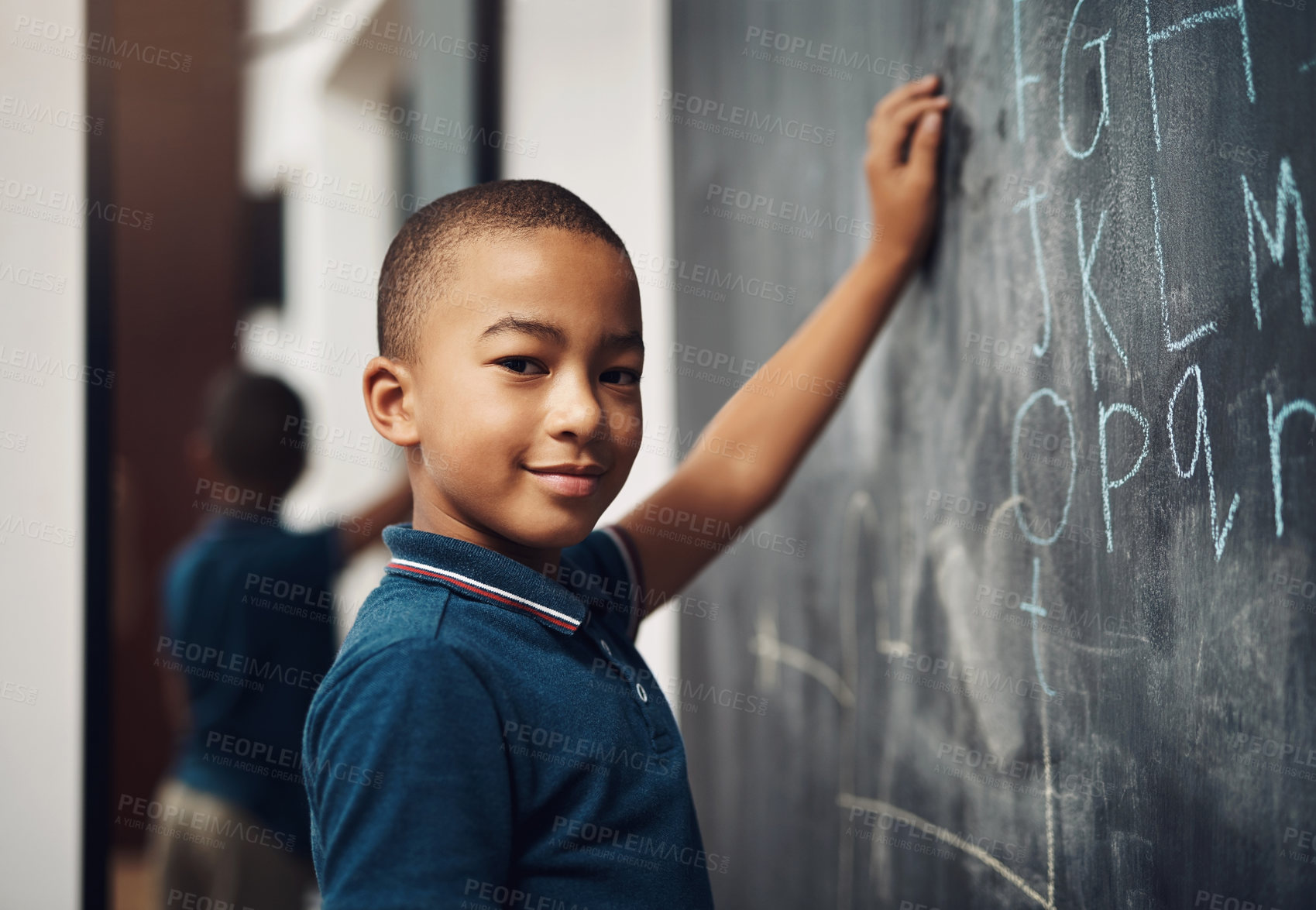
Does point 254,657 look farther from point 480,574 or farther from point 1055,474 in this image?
point 1055,474

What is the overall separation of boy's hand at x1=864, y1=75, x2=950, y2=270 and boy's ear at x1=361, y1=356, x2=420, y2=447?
0.57m

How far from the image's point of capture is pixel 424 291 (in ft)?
2.42

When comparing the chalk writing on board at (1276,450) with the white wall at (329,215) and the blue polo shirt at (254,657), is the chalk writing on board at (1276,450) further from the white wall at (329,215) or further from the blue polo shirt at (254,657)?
the white wall at (329,215)

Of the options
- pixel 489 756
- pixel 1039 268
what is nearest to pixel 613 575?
pixel 489 756

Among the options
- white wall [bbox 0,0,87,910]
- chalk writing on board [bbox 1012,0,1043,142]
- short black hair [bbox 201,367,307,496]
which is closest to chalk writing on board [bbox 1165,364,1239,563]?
chalk writing on board [bbox 1012,0,1043,142]

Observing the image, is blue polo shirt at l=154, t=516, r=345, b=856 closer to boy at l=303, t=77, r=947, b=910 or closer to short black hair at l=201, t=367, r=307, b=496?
short black hair at l=201, t=367, r=307, b=496

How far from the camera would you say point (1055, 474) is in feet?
2.74

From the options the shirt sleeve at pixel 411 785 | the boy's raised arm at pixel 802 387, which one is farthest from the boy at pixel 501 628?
the boy's raised arm at pixel 802 387

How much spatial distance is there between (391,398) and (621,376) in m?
0.18

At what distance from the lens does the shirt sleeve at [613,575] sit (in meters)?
0.89

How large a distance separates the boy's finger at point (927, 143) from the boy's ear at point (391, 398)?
23.6 inches

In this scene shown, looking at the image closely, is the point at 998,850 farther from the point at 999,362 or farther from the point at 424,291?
the point at 424,291

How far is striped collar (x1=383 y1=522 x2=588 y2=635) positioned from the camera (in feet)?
2.32

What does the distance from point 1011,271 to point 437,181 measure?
226 centimetres
